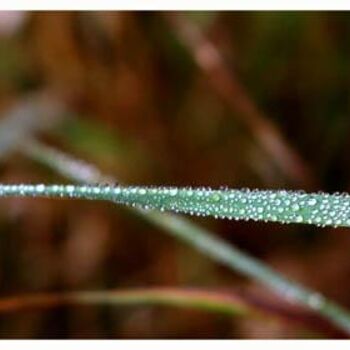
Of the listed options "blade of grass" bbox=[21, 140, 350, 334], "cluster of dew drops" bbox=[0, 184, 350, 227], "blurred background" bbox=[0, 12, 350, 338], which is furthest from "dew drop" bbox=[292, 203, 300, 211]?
"blurred background" bbox=[0, 12, 350, 338]

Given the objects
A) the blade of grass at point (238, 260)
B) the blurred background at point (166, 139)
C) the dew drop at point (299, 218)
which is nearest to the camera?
the dew drop at point (299, 218)

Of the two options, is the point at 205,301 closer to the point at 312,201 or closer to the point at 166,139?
the point at 312,201

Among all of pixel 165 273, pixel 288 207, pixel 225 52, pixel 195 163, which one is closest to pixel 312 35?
pixel 225 52

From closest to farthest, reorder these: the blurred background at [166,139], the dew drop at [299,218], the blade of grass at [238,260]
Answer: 1. the dew drop at [299,218]
2. the blade of grass at [238,260]
3. the blurred background at [166,139]

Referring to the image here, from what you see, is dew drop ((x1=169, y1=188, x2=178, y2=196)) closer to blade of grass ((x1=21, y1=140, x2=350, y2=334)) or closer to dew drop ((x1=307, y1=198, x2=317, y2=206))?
dew drop ((x1=307, y1=198, x2=317, y2=206))

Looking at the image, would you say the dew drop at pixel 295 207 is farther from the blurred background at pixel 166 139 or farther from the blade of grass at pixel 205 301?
the blurred background at pixel 166 139

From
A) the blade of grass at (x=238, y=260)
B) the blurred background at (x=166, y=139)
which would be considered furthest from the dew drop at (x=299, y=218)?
the blurred background at (x=166, y=139)

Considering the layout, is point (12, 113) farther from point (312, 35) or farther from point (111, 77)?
point (312, 35)

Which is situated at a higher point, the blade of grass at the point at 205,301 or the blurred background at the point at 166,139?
the blurred background at the point at 166,139
